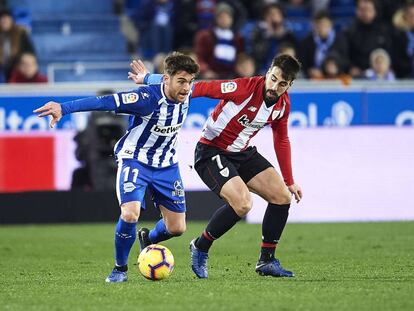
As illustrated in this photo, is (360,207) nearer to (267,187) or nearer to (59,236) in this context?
(59,236)

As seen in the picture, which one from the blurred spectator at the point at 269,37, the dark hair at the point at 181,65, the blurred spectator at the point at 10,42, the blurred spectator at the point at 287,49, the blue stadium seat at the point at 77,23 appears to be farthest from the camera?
the blue stadium seat at the point at 77,23

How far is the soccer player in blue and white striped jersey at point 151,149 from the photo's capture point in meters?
8.95

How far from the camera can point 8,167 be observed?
15.7 metres

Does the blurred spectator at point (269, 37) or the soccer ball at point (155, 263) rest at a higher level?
the blurred spectator at point (269, 37)

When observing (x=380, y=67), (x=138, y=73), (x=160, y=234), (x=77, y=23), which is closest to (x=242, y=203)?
(x=160, y=234)

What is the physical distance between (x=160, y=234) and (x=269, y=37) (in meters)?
8.95

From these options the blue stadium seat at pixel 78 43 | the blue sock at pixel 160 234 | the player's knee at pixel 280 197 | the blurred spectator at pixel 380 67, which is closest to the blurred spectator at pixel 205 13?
the blue stadium seat at pixel 78 43

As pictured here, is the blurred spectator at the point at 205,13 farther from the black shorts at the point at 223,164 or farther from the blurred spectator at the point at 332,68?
the black shorts at the point at 223,164

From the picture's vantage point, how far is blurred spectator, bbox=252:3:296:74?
18.1m

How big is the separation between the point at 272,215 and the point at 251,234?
14.6 ft

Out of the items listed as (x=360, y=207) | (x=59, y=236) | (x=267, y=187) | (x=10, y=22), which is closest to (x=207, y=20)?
(x=10, y=22)

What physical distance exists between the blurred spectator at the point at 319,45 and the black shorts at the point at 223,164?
Result: 26.4ft

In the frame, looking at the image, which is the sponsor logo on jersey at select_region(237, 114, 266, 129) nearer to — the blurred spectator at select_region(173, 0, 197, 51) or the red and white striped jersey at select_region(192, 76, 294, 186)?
the red and white striped jersey at select_region(192, 76, 294, 186)

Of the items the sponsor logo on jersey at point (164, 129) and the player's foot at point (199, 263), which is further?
the player's foot at point (199, 263)
